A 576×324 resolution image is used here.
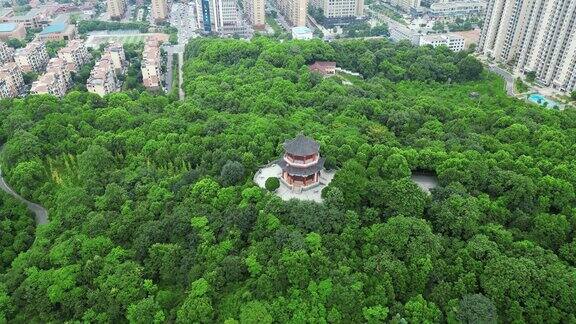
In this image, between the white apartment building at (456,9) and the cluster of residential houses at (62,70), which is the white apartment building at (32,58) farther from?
Answer: the white apartment building at (456,9)

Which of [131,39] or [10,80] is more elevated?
[10,80]

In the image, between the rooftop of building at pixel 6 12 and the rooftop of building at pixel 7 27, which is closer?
the rooftop of building at pixel 7 27

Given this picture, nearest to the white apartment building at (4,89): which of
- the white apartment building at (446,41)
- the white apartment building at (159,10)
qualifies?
the white apartment building at (159,10)

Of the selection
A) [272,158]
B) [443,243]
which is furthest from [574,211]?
[272,158]

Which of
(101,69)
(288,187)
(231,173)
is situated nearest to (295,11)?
(101,69)

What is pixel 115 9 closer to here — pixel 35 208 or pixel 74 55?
pixel 74 55

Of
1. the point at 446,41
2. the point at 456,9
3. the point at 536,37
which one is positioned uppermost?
the point at 536,37
